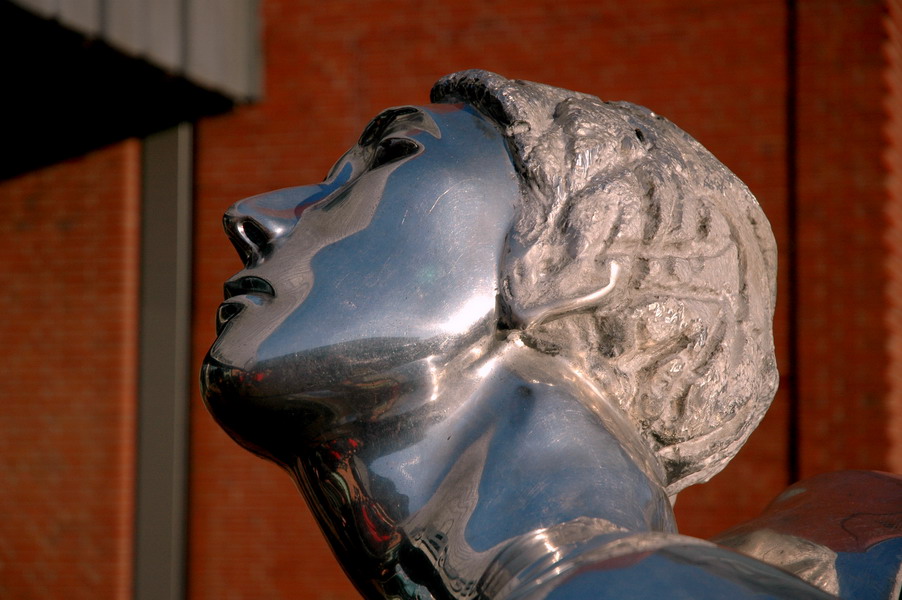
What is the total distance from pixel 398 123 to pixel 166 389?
5602 millimetres

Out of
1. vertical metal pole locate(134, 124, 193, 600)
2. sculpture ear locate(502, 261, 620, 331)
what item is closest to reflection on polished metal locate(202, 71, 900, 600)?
sculpture ear locate(502, 261, 620, 331)

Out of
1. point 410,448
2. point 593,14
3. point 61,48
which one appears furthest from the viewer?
point 593,14

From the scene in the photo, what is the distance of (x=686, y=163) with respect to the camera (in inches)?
49.3

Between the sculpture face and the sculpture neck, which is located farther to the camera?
the sculpture face

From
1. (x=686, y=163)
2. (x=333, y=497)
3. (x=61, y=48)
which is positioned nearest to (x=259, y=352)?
(x=333, y=497)

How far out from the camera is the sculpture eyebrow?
1.24 meters

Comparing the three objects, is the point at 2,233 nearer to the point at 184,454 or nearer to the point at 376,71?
the point at 184,454

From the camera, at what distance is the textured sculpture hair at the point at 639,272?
114 centimetres

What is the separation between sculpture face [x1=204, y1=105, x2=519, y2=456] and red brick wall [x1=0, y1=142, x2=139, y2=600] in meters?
5.78

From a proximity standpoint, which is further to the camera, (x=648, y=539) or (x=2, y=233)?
(x=2, y=233)

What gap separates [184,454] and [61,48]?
2.74 m

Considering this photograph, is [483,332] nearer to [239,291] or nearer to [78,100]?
[239,291]

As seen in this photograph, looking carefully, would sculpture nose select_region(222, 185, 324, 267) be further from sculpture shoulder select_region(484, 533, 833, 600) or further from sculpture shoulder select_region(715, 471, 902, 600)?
sculpture shoulder select_region(715, 471, 902, 600)

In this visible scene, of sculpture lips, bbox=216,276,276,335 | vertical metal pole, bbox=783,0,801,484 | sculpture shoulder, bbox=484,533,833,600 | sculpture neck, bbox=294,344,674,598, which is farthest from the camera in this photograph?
vertical metal pole, bbox=783,0,801,484
